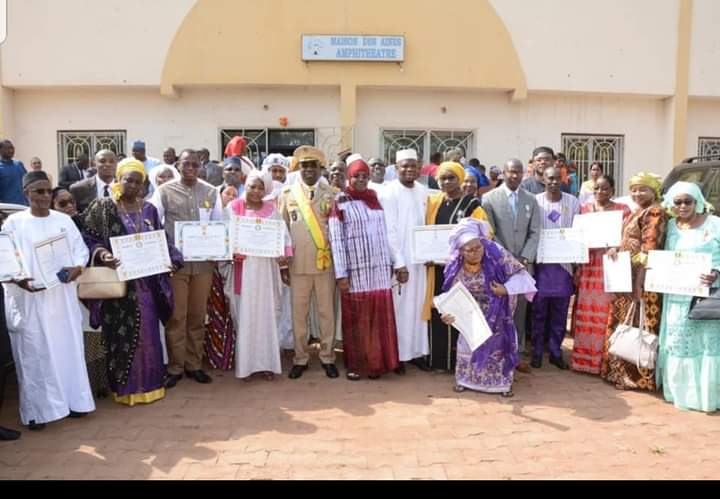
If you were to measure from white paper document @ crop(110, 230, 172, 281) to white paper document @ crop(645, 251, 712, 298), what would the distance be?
12.9 ft

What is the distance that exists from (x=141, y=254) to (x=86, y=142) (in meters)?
8.95

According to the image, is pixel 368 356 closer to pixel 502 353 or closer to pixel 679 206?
pixel 502 353

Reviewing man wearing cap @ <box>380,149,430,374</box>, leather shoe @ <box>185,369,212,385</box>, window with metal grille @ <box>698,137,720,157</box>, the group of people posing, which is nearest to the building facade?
window with metal grille @ <box>698,137,720,157</box>

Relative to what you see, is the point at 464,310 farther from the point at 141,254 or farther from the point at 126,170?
the point at 126,170

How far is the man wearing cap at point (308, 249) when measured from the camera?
5535mm

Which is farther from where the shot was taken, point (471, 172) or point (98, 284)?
point (471, 172)

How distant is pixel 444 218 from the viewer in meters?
5.74

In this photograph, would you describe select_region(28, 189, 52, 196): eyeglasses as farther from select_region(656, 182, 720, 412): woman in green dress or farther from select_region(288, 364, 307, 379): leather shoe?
select_region(656, 182, 720, 412): woman in green dress

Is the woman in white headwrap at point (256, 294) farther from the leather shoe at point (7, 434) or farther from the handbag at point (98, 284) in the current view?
the leather shoe at point (7, 434)

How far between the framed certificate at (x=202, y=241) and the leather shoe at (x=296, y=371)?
1.23 metres

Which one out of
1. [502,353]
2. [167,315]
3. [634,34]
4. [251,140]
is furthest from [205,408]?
[634,34]

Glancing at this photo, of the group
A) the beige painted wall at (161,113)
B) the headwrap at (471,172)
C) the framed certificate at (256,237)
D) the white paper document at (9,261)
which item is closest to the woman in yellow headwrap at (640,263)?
the headwrap at (471,172)

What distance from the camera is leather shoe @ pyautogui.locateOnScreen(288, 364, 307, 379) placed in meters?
5.69

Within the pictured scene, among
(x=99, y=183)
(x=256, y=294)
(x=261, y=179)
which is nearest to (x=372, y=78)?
(x=99, y=183)
